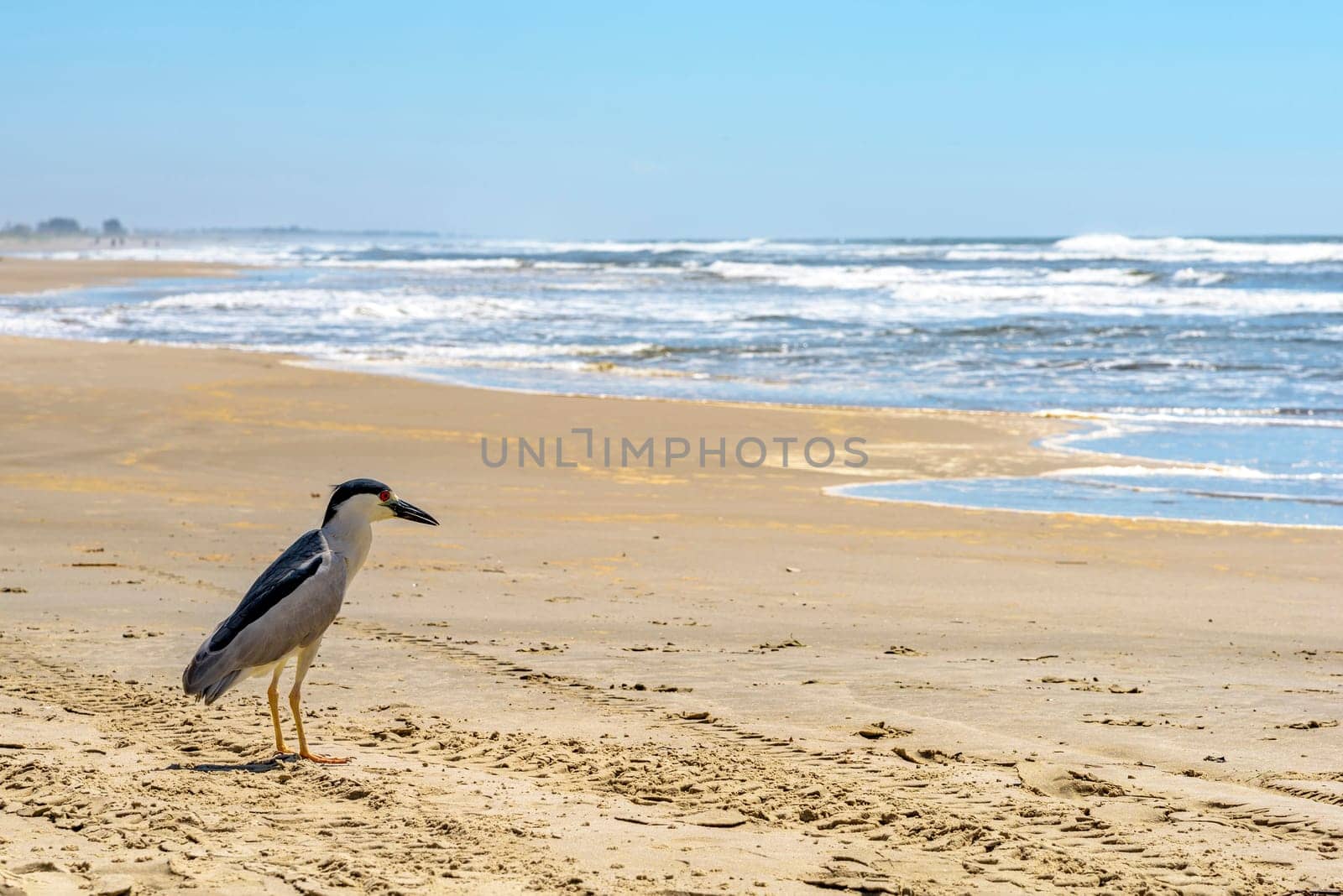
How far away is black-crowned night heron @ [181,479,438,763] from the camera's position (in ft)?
15.1

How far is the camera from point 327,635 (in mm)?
6473

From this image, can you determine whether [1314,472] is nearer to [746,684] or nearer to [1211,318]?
[746,684]

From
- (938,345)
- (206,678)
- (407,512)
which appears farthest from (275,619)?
(938,345)

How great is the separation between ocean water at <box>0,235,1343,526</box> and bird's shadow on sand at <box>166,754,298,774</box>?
7.15 meters

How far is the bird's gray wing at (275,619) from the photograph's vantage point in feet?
15.1

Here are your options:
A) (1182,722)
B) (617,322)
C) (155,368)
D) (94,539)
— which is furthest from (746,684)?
(617,322)

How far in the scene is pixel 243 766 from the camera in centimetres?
466

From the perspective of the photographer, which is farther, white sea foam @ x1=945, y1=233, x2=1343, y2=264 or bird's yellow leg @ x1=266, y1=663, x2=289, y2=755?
white sea foam @ x1=945, y1=233, x2=1343, y2=264

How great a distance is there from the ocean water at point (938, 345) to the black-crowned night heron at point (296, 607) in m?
6.68

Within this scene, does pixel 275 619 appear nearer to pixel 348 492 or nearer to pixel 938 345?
pixel 348 492

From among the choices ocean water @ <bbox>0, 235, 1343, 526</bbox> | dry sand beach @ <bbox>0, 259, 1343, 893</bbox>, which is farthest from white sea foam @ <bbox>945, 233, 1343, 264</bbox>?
dry sand beach @ <bbox>0, 259, 1343, 893</bbox>

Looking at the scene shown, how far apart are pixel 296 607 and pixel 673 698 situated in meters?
1.61

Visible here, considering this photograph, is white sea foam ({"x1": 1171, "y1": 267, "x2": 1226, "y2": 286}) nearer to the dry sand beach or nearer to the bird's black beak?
the dry sand beach

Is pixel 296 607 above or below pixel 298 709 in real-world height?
above
